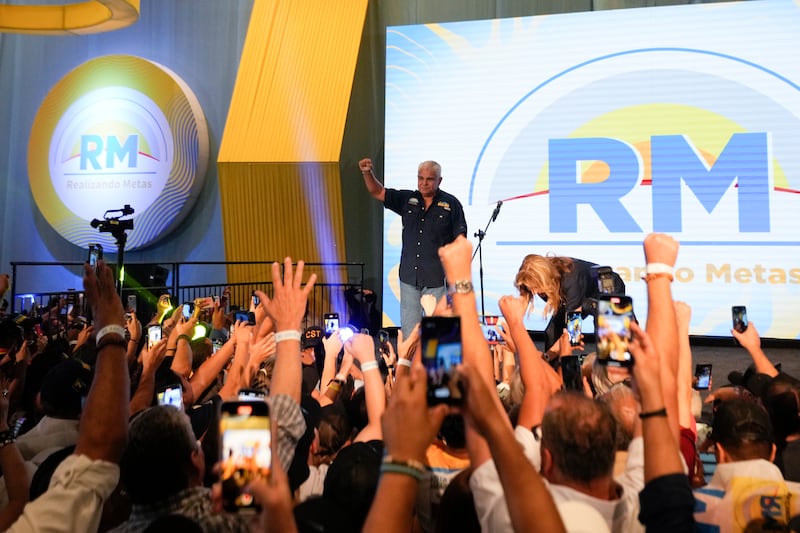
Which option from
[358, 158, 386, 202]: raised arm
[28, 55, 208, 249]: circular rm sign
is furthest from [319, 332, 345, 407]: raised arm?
[28, 55, 208, 249]: circular rm sign

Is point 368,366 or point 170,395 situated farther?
point 170,395

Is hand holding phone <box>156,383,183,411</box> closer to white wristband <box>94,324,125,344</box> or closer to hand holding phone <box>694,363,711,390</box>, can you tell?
white wristband <box>94,324,125,344</box>

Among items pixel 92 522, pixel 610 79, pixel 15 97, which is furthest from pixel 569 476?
pixel 15 97

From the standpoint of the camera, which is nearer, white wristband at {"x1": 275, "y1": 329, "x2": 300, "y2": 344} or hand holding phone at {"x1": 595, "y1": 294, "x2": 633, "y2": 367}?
hand holding phone at {"x1": 595, "y1": 294, "x2": 633, "y2": 367}

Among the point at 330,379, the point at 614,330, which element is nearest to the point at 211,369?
the point at 330,379

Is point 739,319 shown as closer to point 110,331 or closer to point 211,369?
point 211,369

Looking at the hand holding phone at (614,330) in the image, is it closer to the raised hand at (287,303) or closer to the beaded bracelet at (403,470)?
the beaded bracelet at (403,470)

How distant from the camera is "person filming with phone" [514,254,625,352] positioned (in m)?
3.22

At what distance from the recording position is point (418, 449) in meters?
0.96

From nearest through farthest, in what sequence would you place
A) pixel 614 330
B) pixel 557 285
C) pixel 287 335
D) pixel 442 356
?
pixel 442 356
pixel 614 330
pixel 287 335
pixel 557 285

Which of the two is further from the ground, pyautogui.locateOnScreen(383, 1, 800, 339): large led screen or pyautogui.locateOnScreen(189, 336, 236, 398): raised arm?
pyautogui.locateOnScreen(383, 1, 800, 339): large led screen

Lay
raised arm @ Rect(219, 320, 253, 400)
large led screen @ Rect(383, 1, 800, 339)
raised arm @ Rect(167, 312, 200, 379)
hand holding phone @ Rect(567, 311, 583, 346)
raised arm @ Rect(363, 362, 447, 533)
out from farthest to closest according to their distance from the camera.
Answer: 1. large led screen @ Rect(383, 1, 800, 339)
2. hand holding phone @ Rect(567, 311, 583, 346)
3. raised arm @ Rect(167, 312, 200, 379)
4. raised arm @ Rect(219, 320, 253, 400)
5. raised arm @ Rect(363, 362, 447, 533)

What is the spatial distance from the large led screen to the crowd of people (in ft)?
13.0

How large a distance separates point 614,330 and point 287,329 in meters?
0.76
